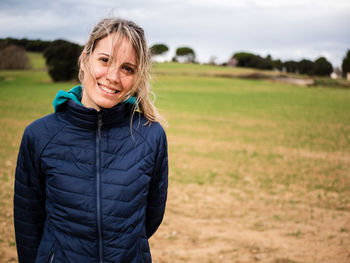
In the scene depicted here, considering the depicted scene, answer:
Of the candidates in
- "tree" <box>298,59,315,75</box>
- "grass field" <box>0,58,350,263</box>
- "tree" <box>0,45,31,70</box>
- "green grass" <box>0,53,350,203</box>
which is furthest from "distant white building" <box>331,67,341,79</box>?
"tree" <box>0,45,31,70</box>

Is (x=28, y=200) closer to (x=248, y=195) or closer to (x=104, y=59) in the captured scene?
(x=104, y=59)

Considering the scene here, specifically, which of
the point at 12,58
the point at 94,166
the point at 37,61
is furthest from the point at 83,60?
the point at 37,61

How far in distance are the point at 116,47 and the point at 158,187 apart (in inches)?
38.5

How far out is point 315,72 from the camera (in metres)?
77.1

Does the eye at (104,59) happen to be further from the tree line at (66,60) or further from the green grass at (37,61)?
the green grass at (37,61)

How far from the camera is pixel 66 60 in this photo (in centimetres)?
4694

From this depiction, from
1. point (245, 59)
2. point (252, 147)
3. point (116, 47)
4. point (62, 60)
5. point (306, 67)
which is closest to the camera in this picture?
point (116, 47)

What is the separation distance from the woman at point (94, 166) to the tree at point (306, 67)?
86.4 meters

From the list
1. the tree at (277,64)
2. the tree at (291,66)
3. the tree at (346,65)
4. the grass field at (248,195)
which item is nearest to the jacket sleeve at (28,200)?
the grass field at (248,195)

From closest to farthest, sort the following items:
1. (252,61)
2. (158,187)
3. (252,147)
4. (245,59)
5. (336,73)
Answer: (158,187) → (252,147) → (336,73) → (252,61) → (245,59)

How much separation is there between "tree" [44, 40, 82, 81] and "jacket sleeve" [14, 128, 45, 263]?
48.0 meters

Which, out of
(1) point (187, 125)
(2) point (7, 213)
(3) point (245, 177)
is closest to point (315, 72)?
(1) point (187, 125)

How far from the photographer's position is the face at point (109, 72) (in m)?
1.74

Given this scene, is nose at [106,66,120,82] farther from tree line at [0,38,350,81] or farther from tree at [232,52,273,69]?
tree at [232,52,273,69]
